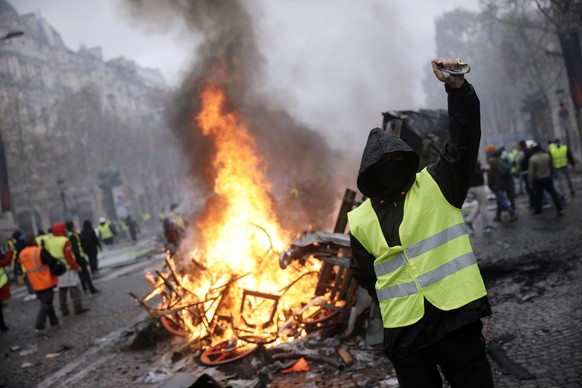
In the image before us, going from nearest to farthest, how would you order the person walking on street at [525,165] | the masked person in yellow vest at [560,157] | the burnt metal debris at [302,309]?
1. the burnt metal debris at [302,309]
2. the masked person in yellow vest at [560,157]
3. the person walking on street at [525,165]

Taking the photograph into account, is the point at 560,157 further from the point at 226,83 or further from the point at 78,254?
the point at 78,254

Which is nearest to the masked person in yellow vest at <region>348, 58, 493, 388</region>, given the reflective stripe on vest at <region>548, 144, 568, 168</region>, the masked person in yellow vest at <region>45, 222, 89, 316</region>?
the masked person in yellow vest at <region>45, 222, 89, 316</region>

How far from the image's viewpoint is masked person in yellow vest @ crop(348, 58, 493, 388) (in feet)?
7.91

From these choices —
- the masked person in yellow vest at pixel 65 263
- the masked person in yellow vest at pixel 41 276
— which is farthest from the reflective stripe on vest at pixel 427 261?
the masked person in yellow vest at pixel 65 263

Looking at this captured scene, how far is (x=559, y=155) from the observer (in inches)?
505

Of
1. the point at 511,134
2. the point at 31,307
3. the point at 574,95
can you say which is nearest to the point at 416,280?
the point at 31,307

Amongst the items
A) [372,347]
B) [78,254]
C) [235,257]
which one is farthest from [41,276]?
[372,347]

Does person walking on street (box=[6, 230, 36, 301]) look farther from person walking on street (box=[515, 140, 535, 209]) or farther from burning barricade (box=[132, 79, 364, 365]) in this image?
person walking on street (box=[515, 140, 535, 209])

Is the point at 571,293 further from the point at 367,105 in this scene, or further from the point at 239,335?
the point at 367,105

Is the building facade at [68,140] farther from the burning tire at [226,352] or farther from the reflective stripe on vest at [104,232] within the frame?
the burning tire at [226,352]

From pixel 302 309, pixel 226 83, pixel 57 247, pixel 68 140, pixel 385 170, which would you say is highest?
pixel 68 140

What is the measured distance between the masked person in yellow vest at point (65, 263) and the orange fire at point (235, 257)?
9.98 feet

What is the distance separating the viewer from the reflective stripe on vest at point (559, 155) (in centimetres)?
1272

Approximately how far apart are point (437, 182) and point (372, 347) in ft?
10.9
